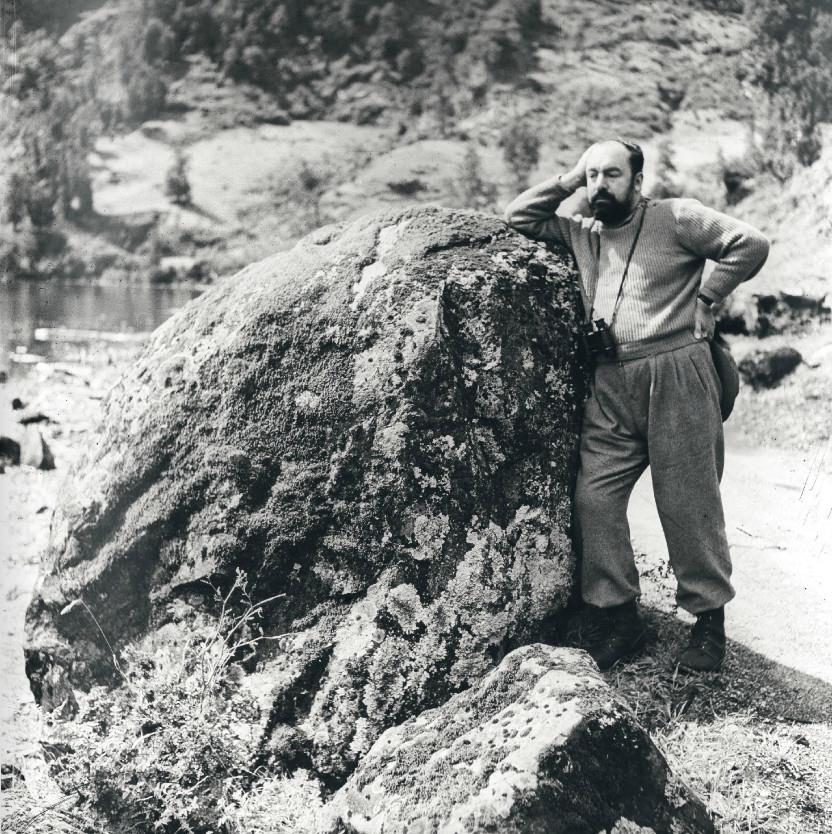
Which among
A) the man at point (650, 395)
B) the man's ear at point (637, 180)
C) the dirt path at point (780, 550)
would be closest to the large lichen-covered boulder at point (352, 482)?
the man at point (650, 395)

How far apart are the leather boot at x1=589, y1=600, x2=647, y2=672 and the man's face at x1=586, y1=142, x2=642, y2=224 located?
150 centimetres

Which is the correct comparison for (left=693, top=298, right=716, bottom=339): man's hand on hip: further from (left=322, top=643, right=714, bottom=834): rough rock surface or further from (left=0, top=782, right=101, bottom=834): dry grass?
(left=0, top=782, right=101, bottom=834): dry grass

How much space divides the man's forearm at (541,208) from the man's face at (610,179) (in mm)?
107

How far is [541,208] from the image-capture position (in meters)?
3.24

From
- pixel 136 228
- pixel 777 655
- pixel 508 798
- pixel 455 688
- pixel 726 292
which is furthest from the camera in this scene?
pixel 136 228

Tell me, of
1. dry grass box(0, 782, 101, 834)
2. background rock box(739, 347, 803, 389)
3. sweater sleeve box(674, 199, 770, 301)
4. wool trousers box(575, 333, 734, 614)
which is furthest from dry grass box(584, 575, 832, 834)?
background rock box(739, 347, 803, 389)

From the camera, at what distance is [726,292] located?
307 cm

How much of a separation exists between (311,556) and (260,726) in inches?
23.3

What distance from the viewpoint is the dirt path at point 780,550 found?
3486 mm

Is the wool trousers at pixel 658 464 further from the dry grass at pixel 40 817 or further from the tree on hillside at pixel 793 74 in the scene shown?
the tree on hillside at pixel 793 74

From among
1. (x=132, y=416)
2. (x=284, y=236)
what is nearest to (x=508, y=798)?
(x=132, y=416)

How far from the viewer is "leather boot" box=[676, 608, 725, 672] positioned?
10.4 feet

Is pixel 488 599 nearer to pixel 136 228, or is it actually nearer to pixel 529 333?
pixel 529 333

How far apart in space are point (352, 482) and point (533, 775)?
115 centimetres
